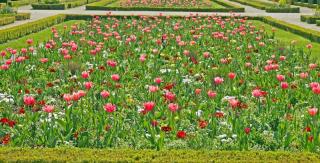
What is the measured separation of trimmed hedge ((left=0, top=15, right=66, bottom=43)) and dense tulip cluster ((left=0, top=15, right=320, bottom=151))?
6.91 meters

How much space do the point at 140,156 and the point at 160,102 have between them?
2.88 m

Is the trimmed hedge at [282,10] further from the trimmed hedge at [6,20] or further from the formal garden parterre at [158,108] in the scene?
the formal garden parterre at [158,108]

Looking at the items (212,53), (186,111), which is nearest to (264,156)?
(186,111)

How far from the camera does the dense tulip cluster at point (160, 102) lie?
23.5 feet

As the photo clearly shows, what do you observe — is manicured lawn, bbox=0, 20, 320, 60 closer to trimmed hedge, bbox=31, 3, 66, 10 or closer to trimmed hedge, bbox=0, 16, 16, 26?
trimmed hedge, bbox=0, 16, 16, 26

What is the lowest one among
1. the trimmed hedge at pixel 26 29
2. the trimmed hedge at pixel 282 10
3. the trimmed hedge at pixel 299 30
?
the trimmed hedge at pixel 26 29

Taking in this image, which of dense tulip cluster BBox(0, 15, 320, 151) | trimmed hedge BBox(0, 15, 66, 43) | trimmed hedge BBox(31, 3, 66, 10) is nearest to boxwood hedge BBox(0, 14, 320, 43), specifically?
trimmed hedge BBox(0, 15, 66, 43)

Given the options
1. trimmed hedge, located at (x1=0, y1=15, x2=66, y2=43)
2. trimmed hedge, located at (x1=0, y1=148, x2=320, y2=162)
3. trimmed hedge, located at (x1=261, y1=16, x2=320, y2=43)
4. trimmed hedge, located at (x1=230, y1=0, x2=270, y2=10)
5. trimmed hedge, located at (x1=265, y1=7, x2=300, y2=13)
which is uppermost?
trimmed hedge, located at (x1=230, y1=0, x2=270, y2=10)

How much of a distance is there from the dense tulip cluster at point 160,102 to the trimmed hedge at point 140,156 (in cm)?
37

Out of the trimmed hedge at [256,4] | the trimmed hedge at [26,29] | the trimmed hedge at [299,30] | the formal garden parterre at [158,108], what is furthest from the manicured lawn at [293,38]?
the trimmed hedge at [256,4]

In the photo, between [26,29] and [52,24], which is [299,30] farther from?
[52,24]

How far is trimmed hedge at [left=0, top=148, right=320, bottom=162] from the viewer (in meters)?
6.01

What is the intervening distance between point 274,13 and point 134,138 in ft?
111

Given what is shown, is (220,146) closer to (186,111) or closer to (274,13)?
(186,111)
